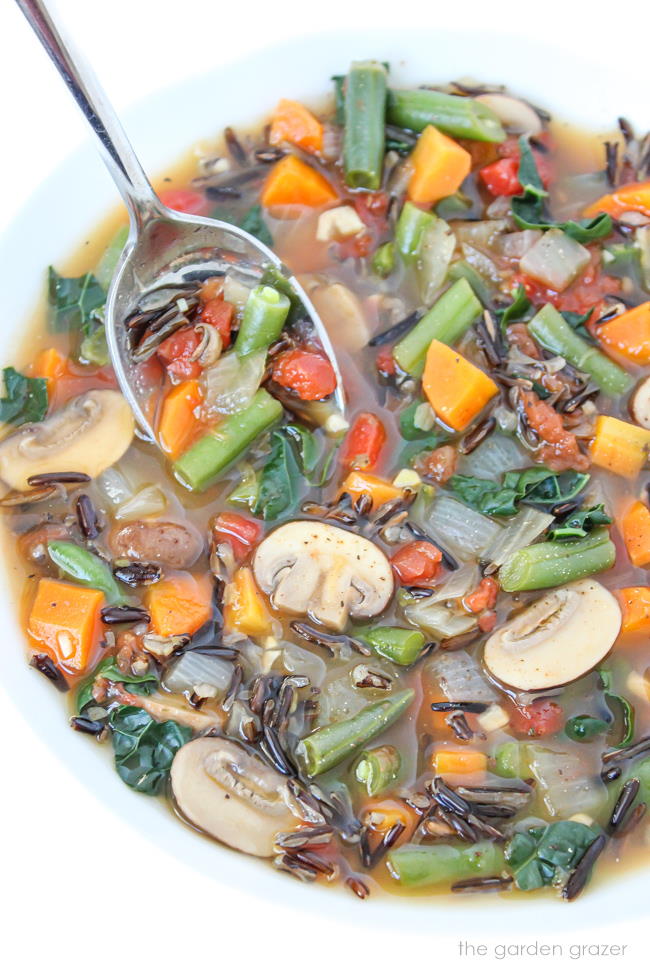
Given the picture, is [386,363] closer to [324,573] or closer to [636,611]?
[324,573]

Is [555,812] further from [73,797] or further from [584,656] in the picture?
[73,797]

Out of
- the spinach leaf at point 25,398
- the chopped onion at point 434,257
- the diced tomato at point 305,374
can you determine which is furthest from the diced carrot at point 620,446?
the spinach leaf at point 25,398

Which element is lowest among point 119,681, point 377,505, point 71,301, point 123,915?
point 123,915

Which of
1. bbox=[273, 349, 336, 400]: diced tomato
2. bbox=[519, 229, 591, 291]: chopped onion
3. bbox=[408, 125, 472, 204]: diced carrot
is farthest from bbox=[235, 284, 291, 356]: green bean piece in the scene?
bbox=[519, 229, 591, 291]: chopped onion

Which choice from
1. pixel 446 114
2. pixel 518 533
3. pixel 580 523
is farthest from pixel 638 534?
pixel 446 114

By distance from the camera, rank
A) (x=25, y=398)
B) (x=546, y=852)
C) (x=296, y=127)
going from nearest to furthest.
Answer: (x=546, y=852) < (x=25, y=398) < (x=296, y=127)

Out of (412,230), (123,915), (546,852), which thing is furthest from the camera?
(412,230)

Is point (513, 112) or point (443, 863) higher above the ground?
point (513, 112)
